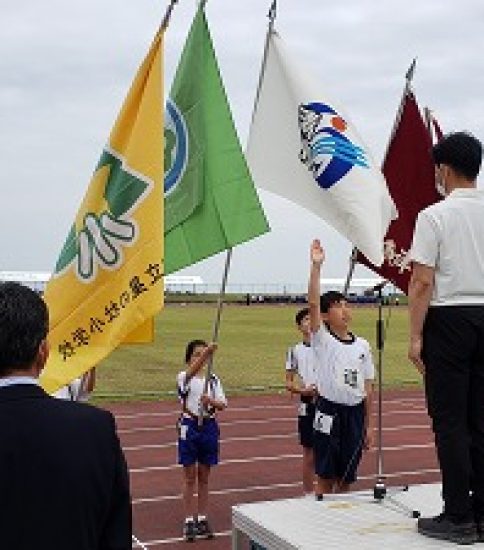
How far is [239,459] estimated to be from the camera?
36.5 feet

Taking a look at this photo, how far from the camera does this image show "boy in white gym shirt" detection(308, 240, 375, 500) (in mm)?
6285

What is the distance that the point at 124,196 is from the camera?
5.21 metres

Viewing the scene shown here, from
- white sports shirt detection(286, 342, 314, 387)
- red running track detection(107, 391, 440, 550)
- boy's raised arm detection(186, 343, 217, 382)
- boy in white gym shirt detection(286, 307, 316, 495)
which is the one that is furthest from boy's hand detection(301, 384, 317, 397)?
boy's raised arm detection(186, 343, 217, 382)

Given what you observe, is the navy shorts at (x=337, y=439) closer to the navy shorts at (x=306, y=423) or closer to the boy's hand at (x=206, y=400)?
the boy's hand at (x=206, y=400)

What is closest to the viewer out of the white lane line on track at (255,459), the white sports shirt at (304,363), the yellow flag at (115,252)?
the yellow flag at (115,252)

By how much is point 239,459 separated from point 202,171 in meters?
6.11

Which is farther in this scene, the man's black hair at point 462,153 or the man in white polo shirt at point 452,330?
the man's black hair at point 462,153

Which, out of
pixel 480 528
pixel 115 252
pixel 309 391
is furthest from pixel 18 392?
pixel 309 391

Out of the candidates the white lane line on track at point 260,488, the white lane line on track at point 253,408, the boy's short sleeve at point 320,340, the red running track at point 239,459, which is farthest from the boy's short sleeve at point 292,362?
the white lane line on track at point 253,408

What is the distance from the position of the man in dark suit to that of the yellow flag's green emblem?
2779 mm

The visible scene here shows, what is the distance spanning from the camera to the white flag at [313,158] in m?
5.26

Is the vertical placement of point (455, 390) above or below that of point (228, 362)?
above

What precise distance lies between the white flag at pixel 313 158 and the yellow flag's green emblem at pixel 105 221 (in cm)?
100

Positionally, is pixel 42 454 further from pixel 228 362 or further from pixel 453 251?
pixel 228 362
